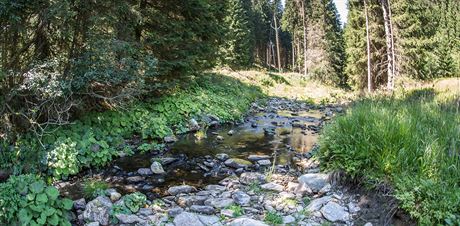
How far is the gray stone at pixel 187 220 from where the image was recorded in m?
4.17

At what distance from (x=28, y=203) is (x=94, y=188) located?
149 cm

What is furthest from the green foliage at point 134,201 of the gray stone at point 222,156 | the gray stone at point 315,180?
the gray stone at point 222,156

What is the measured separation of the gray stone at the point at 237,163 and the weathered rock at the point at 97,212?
2.92 meters

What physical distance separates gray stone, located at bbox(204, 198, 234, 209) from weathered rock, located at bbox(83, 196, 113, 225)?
1401 millimetres

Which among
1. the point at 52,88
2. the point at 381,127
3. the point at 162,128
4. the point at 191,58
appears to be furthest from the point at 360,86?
the point at 52,88

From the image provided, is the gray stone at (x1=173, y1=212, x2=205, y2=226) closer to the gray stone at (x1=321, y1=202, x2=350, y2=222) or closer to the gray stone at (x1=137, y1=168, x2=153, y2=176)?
the gray stone at (x1=321, y1=202, x2=350, y2=222)

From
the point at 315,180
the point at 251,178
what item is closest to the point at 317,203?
the point at 315,180

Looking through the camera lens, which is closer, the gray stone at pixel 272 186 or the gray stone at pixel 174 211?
the gray stone at pixel 174 211

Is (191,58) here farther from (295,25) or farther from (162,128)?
(295,25)

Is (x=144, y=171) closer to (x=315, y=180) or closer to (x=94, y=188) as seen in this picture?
(x=94, y=188)

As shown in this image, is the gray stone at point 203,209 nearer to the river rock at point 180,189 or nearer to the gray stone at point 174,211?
the gray stone at point 174,211

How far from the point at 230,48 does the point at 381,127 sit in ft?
96.0

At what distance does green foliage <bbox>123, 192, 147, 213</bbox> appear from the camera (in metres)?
4.64

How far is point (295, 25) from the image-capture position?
4416cm
